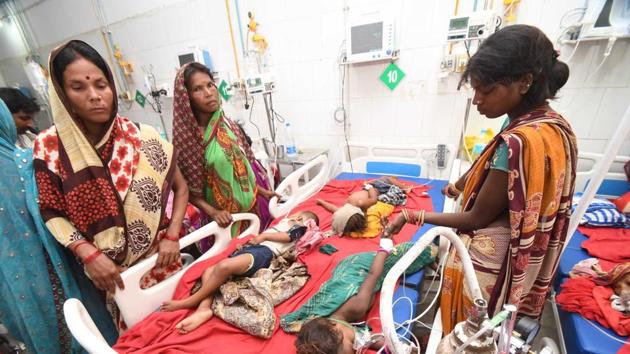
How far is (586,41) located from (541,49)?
1.67 meters

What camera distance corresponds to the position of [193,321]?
1212 millimetres

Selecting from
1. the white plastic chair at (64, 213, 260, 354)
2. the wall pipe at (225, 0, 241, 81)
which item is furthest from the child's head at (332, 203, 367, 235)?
the wall pipe at (225, 0, 241, 81)

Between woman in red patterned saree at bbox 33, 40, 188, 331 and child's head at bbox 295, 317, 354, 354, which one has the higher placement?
woman in red patterned saree at bbox 33, 40, 188, 331

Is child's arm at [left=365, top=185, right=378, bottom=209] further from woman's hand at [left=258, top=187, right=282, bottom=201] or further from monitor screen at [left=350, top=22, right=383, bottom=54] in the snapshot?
monitor screen at [left=350, top=22, right=383, bottom=54]

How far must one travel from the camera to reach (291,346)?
3.76 feet

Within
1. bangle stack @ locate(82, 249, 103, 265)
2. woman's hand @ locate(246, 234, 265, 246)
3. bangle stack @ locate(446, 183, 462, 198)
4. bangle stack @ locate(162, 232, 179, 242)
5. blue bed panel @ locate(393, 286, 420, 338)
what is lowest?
blue bed panel @ locate(393, 286, 420, 338)

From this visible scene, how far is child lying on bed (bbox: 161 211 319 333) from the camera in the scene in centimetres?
127

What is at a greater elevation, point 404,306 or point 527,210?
point 527,210

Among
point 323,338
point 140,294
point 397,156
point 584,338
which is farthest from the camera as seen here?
point 397,156

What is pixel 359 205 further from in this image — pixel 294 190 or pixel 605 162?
→ pixel 605 162

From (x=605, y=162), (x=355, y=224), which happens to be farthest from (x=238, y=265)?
(x=605, y=162)

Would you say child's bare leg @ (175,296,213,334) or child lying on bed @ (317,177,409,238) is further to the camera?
child lying on bed @ (317,177,409,238)

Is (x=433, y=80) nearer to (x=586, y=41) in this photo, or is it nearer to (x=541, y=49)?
(x=586, y=41)

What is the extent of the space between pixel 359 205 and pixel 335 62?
1.60 meters
